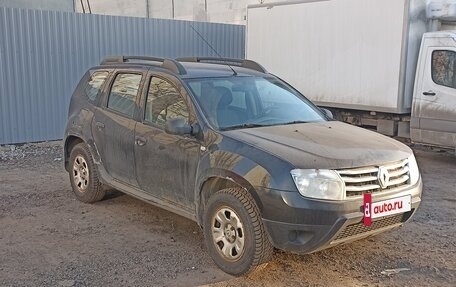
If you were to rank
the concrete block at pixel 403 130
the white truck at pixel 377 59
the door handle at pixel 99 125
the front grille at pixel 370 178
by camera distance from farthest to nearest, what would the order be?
1. the concrete block at pixel 403 130
2. the white truck at pixel 377 59
3. the door handle at pixel 99 125
4. the front grille at pixel 370 178

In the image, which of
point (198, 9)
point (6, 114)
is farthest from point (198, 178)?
point (198, 9)

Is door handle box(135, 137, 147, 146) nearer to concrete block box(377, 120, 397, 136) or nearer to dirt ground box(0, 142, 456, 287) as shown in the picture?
dirt ground box(0, 142, 456, 287)

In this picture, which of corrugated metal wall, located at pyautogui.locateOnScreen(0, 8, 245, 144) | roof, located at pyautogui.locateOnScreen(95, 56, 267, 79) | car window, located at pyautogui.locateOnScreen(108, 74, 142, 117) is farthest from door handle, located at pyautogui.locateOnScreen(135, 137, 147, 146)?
corrugated metal wall, located at pyautogui.locateOnScreen(0, 8, 245, 144)

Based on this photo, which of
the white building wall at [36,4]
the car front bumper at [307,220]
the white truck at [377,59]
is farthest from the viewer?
the white building wall at [36,4]

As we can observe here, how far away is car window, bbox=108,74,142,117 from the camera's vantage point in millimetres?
5148

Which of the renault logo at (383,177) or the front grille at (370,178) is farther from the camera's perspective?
the renault logo at (383,177)

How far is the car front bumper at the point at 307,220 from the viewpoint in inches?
140

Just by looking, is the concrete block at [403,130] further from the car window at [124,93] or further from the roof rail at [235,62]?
the car window at [124,93]

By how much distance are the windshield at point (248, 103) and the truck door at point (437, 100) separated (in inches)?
165

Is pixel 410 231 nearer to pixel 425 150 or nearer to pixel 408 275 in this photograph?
pixel 408 275

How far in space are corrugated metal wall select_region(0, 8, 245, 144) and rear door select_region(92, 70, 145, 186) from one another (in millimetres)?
5130

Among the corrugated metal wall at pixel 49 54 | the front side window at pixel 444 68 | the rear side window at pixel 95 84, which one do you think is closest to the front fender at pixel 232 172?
the rear side window at pixel 95 84

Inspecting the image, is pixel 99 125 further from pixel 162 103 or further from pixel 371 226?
pixel 371 226

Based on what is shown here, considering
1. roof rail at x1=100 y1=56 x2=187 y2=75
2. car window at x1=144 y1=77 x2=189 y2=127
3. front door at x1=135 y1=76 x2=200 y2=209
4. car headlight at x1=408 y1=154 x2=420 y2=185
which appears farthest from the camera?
roof rail at x1=100 y1=56 x2=187 y2=75
